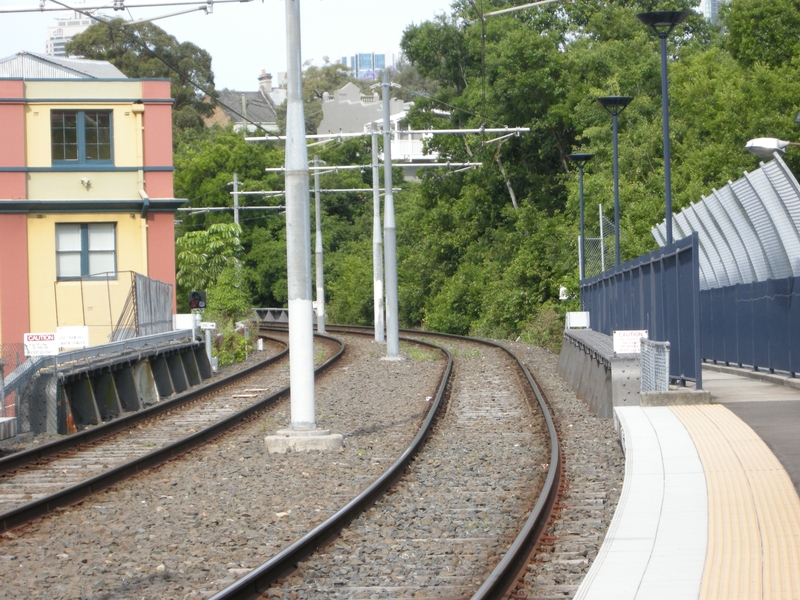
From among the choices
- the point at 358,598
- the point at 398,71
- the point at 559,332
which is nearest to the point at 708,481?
the point at 358,598

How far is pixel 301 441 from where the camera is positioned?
44.9 ft

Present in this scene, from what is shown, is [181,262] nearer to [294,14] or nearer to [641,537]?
[294,14]

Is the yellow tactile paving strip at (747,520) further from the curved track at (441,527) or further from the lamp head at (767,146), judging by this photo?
the lamp head at (767,146)

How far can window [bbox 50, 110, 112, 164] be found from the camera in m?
30.7

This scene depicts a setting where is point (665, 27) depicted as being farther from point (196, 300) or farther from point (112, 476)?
point (196, 300)

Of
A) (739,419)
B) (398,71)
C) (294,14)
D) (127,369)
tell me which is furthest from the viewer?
(398,71)

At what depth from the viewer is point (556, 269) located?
145 ft

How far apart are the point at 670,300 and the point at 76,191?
20016 millimetres

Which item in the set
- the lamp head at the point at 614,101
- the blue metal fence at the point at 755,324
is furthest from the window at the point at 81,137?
the blue metal fence at the point at 755,324

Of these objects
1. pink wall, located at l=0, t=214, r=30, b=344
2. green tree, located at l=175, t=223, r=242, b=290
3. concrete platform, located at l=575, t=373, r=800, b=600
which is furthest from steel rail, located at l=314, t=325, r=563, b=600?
green tree, located at l=175, t=223, r=242, b=290

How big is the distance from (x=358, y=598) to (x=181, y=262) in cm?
4649

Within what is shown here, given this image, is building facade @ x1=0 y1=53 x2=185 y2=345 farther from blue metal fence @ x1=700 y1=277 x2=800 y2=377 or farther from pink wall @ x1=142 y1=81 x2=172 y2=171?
blue metal fence @ x1=700 y1=277 x2=800 y2=377

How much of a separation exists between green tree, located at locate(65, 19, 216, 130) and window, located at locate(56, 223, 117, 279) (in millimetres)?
42531

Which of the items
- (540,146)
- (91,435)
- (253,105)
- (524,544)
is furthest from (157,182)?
(253,105)
